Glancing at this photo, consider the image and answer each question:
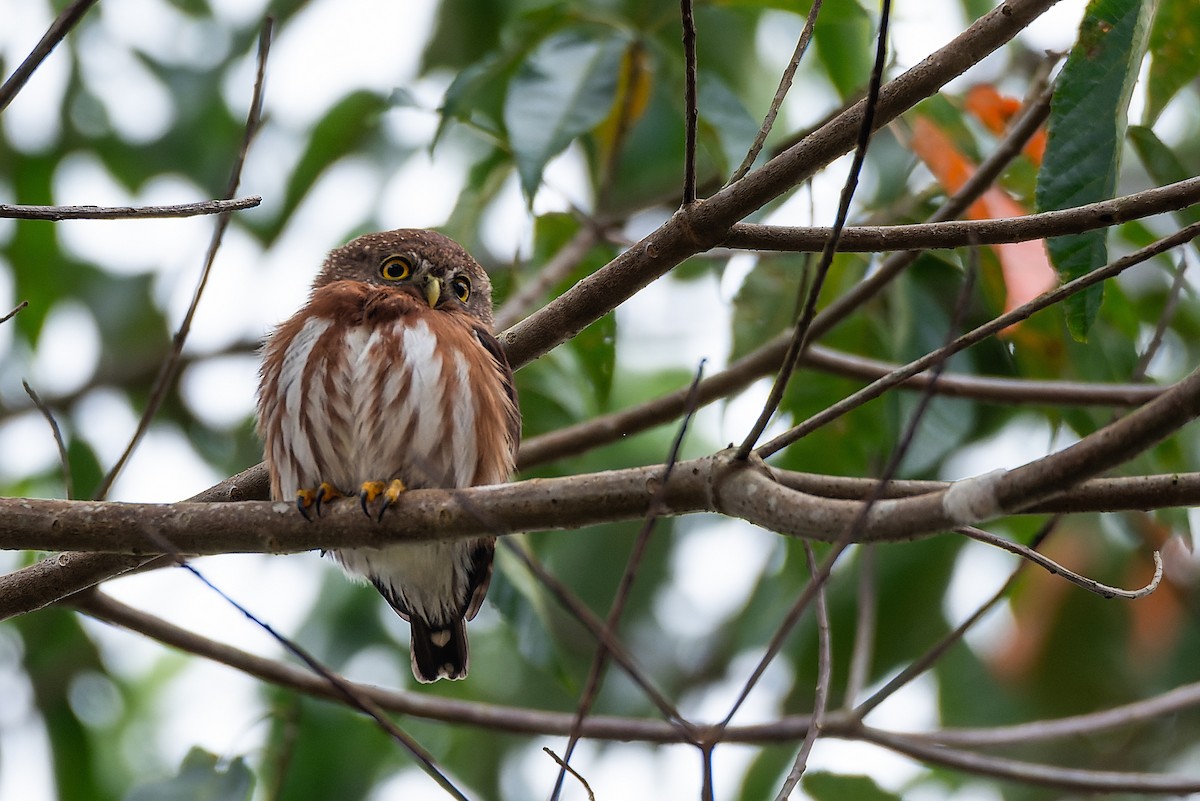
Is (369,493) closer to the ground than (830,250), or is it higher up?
higher up

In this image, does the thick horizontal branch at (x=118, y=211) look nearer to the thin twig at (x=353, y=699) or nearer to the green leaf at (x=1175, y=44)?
the thin twig at (x=353, y=699)

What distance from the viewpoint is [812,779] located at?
4.70 metres

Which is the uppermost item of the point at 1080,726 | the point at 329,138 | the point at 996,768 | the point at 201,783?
the point at 329,138

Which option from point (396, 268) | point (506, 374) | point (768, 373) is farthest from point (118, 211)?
point (768, 373)

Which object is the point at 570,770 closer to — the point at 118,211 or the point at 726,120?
the point at 118,211

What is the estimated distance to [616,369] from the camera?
23.3 feet

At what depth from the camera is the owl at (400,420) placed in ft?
13.8

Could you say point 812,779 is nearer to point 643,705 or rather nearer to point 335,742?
point 335,742

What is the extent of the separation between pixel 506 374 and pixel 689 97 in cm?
169

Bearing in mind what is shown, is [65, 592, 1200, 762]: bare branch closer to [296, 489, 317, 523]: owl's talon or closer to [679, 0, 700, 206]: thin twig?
[296, 489, 317, 523]: owl's talon

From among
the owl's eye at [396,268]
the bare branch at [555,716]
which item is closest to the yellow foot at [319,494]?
the bare branch at [555,716]

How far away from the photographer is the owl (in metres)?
4.20

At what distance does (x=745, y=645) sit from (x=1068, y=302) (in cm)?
391

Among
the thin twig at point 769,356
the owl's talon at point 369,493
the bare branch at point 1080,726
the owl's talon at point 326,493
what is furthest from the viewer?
the bare branch at point 1080,726
